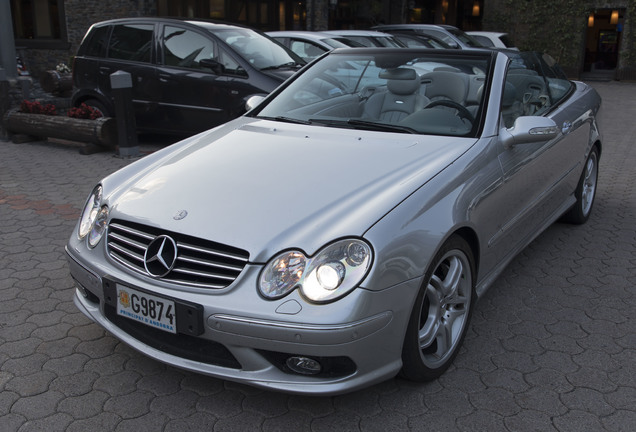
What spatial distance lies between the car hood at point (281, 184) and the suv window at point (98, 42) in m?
5.71

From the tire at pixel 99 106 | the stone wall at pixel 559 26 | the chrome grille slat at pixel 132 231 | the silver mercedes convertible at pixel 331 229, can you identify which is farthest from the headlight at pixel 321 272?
the stone wall at pixel 559 26

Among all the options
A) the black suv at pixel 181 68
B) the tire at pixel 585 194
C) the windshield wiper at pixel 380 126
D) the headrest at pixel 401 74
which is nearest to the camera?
the windshield wiper at pixel 380 126

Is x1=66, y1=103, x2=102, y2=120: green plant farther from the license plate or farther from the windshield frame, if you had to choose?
the license plate

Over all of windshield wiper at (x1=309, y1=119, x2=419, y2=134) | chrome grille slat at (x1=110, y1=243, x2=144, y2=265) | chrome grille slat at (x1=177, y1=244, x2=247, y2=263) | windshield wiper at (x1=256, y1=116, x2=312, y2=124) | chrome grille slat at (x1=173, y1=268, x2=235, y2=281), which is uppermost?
windshield wiper at (x1=309, y1=119, x2=419, y2=134)

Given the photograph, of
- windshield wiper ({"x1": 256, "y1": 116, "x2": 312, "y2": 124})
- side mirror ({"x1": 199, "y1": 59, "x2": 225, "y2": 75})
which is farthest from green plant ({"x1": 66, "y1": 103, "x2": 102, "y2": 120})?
windshield wiper ({"x1": 256, "y1": 116, "x2": 312, "y2": 124})

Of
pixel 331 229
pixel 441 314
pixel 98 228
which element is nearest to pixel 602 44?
pixel 441 314

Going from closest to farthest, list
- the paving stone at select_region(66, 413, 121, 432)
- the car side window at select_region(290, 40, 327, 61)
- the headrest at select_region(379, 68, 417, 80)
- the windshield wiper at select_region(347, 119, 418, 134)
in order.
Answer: the paving stone at select_region(66, 413, 121, 432) → the windshield wiper at select_region(347, 119, 418, 134) → the headrest at select_region(379, 68, 417, 80) → the car side window at select_region(290, 40, 327, 61)

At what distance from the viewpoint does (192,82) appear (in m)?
7.87

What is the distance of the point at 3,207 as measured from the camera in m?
5.61

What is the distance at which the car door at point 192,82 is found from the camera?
25.5 feet

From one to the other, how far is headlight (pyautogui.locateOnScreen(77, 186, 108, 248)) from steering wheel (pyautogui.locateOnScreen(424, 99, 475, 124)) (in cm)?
193

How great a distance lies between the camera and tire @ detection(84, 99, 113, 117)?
8.55m

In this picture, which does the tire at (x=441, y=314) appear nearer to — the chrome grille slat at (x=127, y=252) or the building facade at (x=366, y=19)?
the chrome grille slat at (x=127, y=252)

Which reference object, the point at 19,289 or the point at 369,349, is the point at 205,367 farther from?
the point at 19,289
